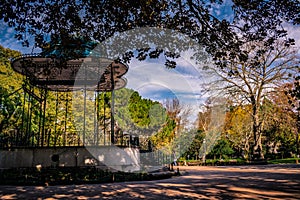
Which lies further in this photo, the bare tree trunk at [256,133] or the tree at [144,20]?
the bare tree trunk at [256,133]

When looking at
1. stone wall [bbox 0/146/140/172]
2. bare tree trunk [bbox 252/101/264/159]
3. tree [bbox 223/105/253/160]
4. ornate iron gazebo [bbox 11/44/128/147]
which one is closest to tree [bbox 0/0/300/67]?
ornate iron gazebo [bbox 11/44/128/147]

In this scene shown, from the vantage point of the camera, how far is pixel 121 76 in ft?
52.8

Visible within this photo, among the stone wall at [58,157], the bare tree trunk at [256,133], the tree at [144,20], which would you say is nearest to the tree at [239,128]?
the bare tree trunk at [256,133]

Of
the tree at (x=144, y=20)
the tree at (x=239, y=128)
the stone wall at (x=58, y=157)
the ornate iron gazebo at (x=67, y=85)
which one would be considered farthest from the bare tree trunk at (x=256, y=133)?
the tree at (x=144, y=20)

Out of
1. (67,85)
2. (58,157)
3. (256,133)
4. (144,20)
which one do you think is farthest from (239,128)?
(144,20)

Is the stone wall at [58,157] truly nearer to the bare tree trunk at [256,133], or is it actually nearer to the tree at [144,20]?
the tree at [144,20]

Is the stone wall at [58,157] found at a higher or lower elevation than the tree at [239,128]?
lower

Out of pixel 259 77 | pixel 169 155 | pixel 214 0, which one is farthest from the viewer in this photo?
pixel 169 155

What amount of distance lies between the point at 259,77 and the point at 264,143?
18436mm

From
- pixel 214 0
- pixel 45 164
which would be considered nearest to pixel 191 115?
pixel 45 164

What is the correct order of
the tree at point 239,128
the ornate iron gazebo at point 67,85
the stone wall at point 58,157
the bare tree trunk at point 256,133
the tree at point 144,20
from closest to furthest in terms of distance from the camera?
1. the tree at point 144,20
2. the ornate iron gazebo at point 67,85
3. the stone wall at point 58,157
4. the bare tree trunk at point 256,133
5. the tree at point 239,128

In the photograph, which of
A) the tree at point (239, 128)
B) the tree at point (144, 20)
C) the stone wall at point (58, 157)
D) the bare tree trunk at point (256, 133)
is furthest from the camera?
the tree at point (239, 128)

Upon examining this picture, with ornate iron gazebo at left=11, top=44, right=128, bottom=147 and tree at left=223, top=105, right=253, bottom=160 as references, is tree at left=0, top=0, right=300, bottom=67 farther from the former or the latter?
tree at left=223, top=105, right=253, bottom=160

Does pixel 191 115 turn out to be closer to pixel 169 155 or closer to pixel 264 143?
pixel 169 155
